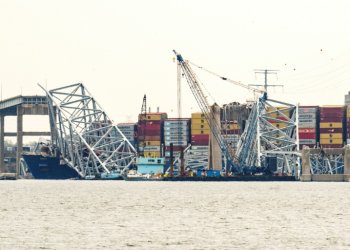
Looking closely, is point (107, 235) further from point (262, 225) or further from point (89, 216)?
point (89, 216)

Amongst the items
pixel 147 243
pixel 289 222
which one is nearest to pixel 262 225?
pixel 289 222

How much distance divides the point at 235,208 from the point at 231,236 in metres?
39.4

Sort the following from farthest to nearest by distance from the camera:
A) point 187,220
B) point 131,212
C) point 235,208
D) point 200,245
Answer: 1. point 235,208
2. point 131,212
3. point 187,220
4. point 200,245

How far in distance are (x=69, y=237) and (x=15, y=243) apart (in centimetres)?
556

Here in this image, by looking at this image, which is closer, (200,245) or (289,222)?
(200,245)

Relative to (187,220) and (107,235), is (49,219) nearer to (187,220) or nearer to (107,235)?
(187,220)

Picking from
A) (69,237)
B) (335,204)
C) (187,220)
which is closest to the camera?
(69,237)

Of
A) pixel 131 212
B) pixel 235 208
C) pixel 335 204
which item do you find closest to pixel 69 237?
pixel 131 212

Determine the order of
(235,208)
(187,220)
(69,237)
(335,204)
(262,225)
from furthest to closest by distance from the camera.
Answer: (335,204) < (235,208) < (187,220) < (262,225) < (69,237)

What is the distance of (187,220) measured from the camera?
9294 cm

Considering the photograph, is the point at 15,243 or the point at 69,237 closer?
the point at 15,243

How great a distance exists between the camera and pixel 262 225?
86.2m

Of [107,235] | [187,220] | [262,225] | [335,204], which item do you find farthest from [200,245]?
[335,204]

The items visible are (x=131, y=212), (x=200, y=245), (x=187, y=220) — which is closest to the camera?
(x=200, y=245)
